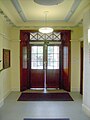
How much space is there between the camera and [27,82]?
9320 millimetres

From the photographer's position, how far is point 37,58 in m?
9.44

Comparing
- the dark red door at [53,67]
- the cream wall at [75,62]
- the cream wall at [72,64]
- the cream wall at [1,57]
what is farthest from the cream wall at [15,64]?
the cream wall at [75,62]

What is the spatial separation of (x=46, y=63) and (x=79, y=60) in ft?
5.48

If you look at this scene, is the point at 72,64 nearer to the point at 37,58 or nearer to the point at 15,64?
the point at 37,58

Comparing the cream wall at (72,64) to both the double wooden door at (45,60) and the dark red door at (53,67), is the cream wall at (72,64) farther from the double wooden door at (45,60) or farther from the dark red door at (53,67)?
the dark red door at (53,67)

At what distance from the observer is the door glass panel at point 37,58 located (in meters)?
9.41

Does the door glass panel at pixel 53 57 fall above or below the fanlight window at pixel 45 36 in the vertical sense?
below

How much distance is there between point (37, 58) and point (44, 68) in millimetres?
580

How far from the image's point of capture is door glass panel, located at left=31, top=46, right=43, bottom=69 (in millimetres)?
9414

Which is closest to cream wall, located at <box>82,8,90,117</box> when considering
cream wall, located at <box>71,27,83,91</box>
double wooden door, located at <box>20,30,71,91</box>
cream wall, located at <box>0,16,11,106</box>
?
cream wall, located at <box>0,16,11,106</box>

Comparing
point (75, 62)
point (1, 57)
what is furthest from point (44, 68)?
point (1, 57)

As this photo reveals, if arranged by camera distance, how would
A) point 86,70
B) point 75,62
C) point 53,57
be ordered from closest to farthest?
point 86,70 < point 75,62 < point 53,57

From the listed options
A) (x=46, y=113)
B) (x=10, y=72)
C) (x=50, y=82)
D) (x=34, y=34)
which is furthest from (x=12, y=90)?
(x=46, y=113)

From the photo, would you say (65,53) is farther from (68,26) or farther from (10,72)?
(10,72)
